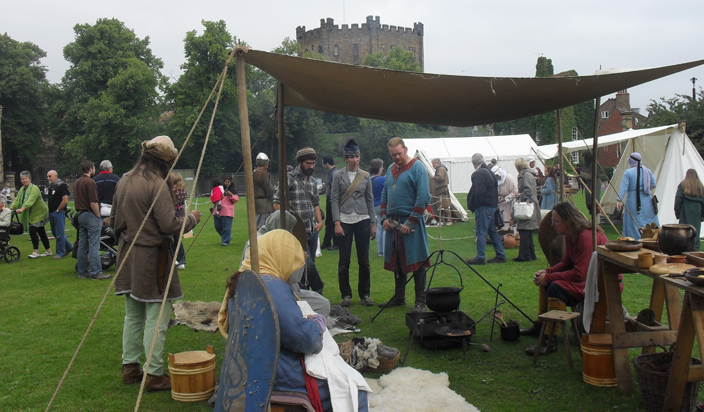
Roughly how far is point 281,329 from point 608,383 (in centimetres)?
258

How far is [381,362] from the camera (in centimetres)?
407

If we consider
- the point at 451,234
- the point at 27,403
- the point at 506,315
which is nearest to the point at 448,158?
the point at 451,234

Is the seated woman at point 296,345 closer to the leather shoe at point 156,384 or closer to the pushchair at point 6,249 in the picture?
the leather shoe at point 156,384

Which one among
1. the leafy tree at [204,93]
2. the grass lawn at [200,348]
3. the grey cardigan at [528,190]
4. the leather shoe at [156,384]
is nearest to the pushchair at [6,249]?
the grass lawn at [200,348]

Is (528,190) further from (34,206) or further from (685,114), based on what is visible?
(685,114)

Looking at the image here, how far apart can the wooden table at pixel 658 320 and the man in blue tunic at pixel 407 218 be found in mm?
1882

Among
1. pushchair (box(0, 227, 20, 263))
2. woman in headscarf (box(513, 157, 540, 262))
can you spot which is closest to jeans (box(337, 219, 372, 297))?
woman in headscarf (box(513, 157, 540, 262))

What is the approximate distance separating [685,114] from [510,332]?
2016cm

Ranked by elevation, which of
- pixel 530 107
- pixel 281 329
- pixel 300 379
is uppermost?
pixel 530 107

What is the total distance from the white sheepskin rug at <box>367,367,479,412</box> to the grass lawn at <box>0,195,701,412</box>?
13 cm

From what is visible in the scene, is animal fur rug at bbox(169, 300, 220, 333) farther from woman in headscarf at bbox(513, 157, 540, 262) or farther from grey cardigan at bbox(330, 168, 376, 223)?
woman in headscarf at bbox(513, 157, 540, 262)

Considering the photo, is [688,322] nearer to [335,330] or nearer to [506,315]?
[506,315]

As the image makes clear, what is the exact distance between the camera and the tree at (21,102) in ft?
123

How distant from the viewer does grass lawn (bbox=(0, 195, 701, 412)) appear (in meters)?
3.57
